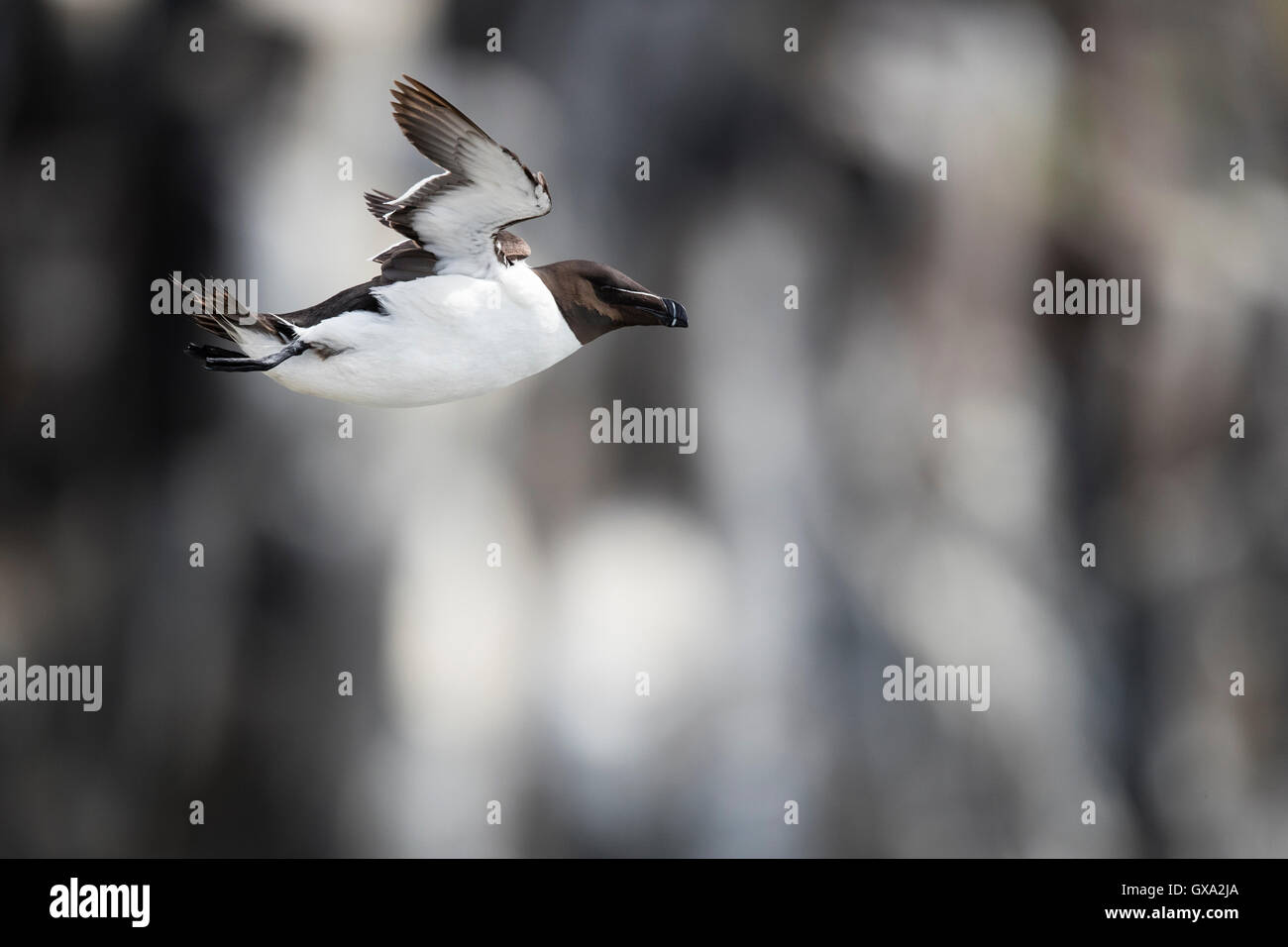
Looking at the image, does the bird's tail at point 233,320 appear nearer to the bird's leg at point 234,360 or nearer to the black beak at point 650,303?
the bird's leg at point 234,360

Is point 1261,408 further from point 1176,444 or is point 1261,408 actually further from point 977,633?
point 977,633

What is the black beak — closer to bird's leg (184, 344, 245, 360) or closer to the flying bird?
the flying bird

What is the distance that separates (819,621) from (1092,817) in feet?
2.55

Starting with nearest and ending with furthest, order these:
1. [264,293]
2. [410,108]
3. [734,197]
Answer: [410,108]
[264,293]
[734,197]

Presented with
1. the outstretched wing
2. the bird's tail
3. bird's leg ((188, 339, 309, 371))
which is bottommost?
bird's leg ((188, 339, 309, 371))

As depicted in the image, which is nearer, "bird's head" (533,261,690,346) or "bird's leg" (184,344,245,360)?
"bird's leg" (184,344,245,360)

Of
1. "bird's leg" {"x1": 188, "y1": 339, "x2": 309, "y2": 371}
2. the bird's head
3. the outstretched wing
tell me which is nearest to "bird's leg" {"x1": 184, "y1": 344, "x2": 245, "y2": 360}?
"bird's leg" {"x1": 188, "y1": 339, "x2": 309, "y2": 371}

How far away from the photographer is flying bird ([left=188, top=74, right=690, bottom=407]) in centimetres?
118

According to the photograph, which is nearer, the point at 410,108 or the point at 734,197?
the point at 410,108

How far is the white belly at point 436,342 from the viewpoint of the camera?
1.21 metres

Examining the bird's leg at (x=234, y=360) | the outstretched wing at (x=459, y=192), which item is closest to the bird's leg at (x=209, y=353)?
the bird's leg at (x=234, y=360)

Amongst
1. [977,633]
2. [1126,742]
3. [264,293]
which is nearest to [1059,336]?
[977,633]

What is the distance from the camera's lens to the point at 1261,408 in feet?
8.54

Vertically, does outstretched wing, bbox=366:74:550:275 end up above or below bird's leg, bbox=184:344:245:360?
above
